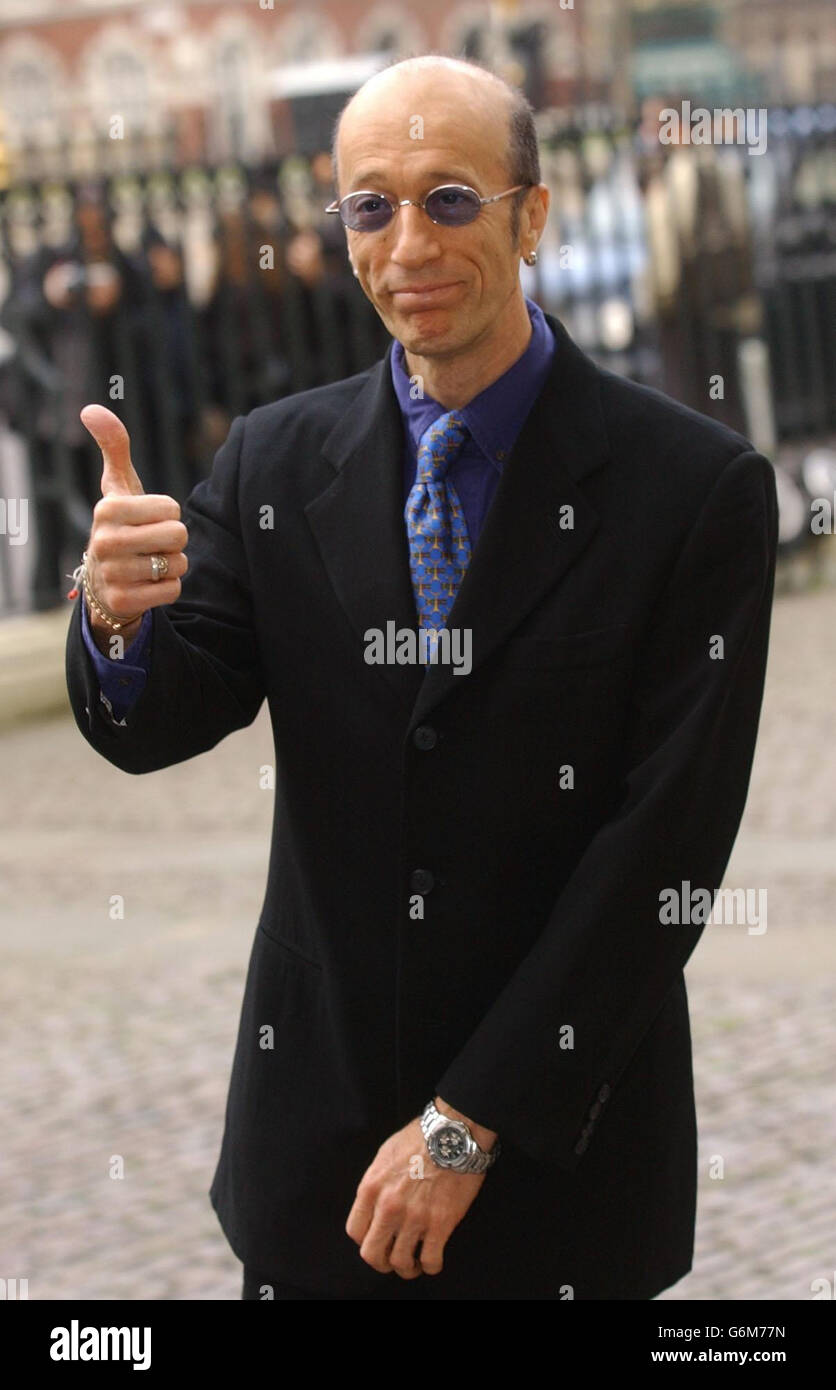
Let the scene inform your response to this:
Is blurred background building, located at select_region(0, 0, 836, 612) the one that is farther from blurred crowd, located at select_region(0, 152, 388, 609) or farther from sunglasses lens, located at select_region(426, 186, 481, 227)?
sunglasses lens, located at select_region(426, 186, 481, 227)

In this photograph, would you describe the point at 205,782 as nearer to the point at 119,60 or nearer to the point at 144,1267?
the point at 144,1267

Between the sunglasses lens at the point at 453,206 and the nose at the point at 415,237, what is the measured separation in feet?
0.04

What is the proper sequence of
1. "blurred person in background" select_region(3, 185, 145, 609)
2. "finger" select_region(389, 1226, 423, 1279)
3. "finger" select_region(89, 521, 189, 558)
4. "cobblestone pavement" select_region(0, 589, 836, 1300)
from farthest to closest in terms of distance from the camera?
"blurred person in background" select_region(3, 185, 145, 609) → "cobblestone pavement" select_region(0, 589, 836, 1300) → "finger" select_region(389, 1226, 423, 1279) → "finger" select_region(89, 521, 189, 558)

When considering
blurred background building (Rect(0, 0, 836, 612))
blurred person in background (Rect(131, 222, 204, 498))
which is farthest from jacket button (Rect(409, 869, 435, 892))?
blurred person in background (Rect(131, 222, 204, 498))

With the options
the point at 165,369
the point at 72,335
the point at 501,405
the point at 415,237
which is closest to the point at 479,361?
the point at 501,405

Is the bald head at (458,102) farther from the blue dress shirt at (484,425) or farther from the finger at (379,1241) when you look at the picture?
the finger at (379,1241)

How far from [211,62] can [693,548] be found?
7046cm

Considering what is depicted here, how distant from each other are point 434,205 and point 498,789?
608 mm

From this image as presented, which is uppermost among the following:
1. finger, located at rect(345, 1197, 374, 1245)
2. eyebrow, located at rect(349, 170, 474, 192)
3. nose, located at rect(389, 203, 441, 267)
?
eyebrow, located at rect(349, 170, 474, 192)

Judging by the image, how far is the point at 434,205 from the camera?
235 cm

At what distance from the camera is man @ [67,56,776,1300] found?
2.37 meters

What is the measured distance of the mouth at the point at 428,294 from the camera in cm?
237

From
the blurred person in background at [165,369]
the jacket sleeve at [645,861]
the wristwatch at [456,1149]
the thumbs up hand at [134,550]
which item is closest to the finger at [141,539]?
the thumbs up hand at [134,550]

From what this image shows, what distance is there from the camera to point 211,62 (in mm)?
69938
